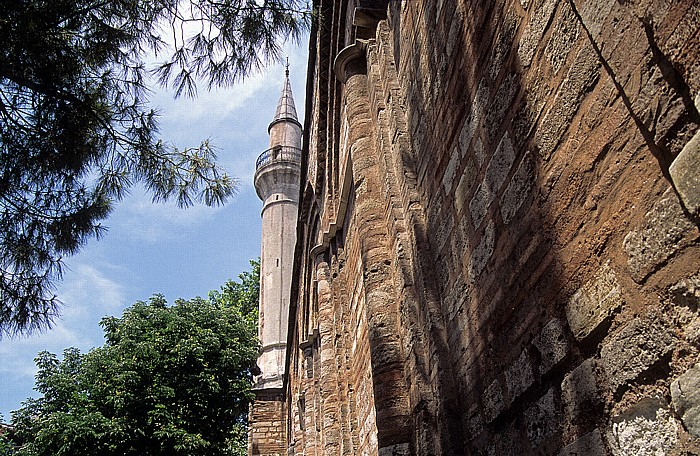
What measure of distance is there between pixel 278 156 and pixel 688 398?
23509 mm

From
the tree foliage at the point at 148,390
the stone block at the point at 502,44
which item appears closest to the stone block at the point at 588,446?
the stone block at the point at 502,44

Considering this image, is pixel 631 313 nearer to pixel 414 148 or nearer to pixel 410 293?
pixel 410 293

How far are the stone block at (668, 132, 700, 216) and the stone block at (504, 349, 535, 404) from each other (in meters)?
0.96

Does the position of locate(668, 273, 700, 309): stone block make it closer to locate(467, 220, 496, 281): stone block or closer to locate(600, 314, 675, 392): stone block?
locate(600, 314, 675, 392): stone block

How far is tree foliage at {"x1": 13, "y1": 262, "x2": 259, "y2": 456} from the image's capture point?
1243 cm

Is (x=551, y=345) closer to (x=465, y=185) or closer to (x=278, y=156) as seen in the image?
(x=465, y=185)

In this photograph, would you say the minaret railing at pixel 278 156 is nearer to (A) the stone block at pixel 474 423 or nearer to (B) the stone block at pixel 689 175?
(A) the stone block at pixel 474 423

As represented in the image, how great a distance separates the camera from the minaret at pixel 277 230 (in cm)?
2006

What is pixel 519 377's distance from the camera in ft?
7.29

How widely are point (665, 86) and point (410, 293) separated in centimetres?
230

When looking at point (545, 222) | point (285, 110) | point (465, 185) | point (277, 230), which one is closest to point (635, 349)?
point (545, 222)

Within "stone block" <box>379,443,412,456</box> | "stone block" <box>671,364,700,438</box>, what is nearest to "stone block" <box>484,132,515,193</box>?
"stone block" <box>671,364,700,438</box>

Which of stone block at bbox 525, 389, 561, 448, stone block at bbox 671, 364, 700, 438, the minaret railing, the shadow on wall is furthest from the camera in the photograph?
the minaret railing

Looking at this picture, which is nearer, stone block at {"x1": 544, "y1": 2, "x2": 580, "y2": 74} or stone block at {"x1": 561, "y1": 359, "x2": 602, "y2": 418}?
stone block at {"x1": 561, "y1": 359, "x2": 602, "y2": 418}
